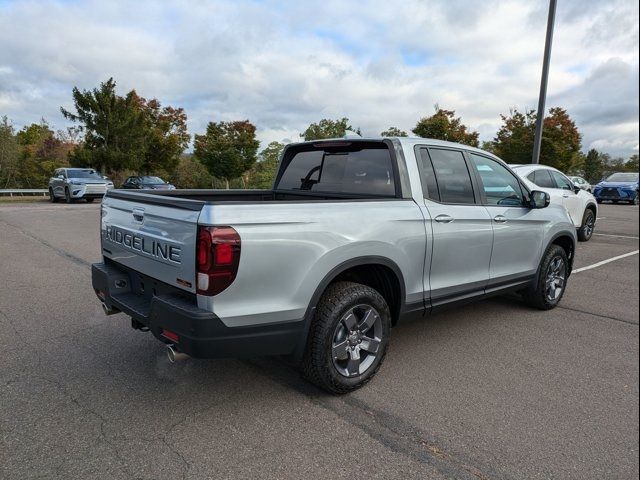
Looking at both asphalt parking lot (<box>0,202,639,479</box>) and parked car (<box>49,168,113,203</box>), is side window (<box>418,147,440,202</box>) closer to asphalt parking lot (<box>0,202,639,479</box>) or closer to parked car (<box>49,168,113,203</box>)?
asphalt parking lot (<box>0,202,639,479</box>)

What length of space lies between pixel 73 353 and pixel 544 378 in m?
3.76

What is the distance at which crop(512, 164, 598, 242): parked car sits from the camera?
29.0ft

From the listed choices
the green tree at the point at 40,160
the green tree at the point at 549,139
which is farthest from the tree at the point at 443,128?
the green tree at the point at 40,160

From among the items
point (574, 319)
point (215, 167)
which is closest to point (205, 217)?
point (574, 319)

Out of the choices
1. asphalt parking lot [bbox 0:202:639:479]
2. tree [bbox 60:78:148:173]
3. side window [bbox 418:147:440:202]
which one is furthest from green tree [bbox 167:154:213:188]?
side window [bbox 418:147:440:202]

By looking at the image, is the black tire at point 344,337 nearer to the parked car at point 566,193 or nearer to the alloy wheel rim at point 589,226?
the parked car at point 566,193

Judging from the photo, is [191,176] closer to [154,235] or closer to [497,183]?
[497,183]

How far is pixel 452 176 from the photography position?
12.7 feet

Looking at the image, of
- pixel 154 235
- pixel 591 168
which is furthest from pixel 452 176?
pixel 591 168

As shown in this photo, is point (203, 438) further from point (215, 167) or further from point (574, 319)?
point (215, 167)

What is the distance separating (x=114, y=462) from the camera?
236 cm

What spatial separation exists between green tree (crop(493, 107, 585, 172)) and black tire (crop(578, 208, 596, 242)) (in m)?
20.7

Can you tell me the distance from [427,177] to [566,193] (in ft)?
23.2

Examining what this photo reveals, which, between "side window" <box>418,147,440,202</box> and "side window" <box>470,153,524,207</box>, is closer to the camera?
"side window" <box>418,147,440,202</box>
